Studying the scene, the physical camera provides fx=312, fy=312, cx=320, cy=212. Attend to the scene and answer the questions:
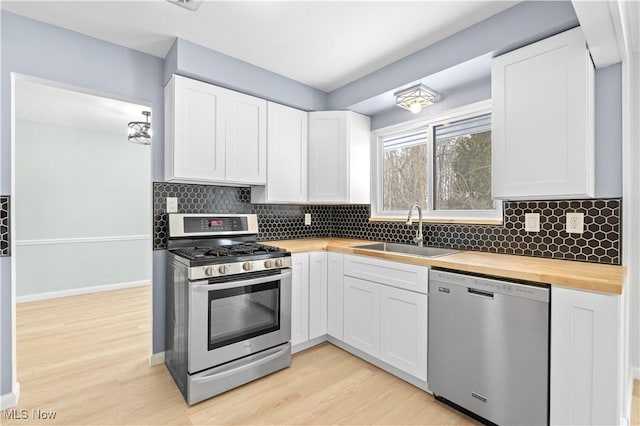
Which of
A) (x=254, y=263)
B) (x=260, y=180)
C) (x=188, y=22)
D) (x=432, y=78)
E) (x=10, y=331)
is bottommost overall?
(x=10, y=331)

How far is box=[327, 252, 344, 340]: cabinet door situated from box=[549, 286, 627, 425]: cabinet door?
1.51 m

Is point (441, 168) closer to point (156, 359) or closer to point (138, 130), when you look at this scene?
point (156, 359)

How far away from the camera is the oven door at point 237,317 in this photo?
200 cm

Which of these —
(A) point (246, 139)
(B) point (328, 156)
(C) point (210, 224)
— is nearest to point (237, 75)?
(A) point (246, 139)

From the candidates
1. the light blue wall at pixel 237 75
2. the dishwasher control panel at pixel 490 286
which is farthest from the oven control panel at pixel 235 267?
the light blue wall at pixel 237 75

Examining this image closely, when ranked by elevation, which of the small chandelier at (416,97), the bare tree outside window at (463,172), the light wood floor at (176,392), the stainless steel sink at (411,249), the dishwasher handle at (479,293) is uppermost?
the small chandelier at (416,97)

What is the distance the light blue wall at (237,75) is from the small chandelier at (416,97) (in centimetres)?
97

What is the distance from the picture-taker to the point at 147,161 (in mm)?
5094

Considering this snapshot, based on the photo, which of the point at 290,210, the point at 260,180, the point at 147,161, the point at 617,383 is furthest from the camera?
the point at 147,161

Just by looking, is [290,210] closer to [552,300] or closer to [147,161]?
[552,300]

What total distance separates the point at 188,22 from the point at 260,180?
1.28 m

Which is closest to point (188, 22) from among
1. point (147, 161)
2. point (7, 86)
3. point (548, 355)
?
point (7, 86)

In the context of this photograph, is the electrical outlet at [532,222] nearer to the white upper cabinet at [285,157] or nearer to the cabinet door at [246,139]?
the white upper cabinet at [285,157]

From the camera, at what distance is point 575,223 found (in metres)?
1.94
